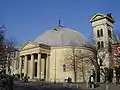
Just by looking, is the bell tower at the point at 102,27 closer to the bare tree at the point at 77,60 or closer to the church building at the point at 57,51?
the church building at the point at 57,51

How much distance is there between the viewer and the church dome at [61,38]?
67375 mm

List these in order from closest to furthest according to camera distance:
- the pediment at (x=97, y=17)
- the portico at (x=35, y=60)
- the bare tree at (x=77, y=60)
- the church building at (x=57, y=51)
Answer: the bare tree at (x=77, y=60)
the portico at (x=35, y=60)
the church building at (x=57, y=51)
the pediment at (x=97, y=17)

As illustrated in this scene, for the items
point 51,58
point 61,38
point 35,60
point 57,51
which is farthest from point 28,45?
point 61,38

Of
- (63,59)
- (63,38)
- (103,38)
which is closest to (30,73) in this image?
(63,59)

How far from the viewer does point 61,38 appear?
227 ft

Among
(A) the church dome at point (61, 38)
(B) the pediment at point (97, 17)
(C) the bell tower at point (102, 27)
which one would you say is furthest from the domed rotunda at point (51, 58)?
(B) the pediment at point (97, 17)

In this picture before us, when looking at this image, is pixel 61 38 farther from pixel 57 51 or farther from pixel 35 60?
pixel 35 60

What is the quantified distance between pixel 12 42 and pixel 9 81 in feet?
153

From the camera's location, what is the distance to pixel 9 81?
23.7m

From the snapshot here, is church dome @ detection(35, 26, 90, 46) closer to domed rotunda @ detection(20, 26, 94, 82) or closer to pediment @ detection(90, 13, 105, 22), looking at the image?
domed rotunda @ detection(20, 26, 94, 82)

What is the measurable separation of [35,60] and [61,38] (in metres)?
10.3

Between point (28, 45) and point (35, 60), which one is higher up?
point (28, 45)

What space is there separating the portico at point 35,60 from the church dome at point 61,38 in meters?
4.14

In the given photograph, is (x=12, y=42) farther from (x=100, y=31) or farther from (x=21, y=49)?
(x=100, y=31)
